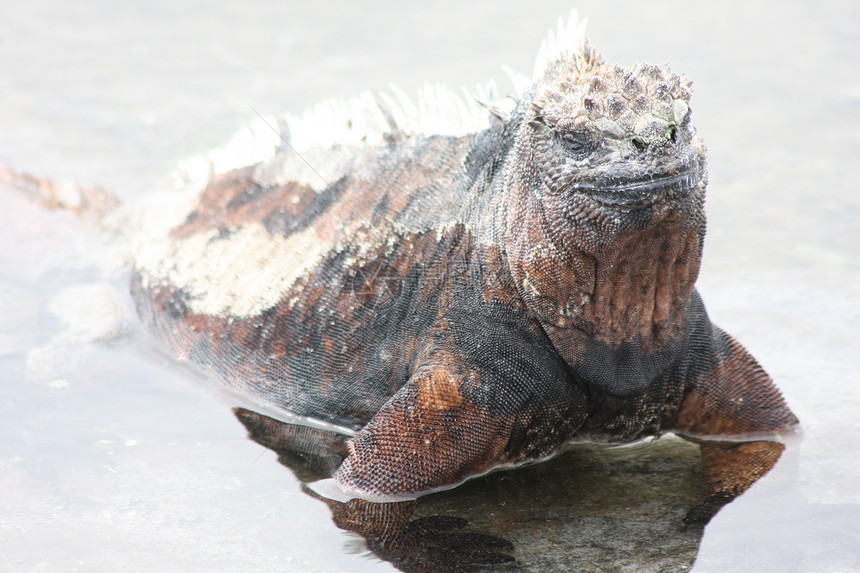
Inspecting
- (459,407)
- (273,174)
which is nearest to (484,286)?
(459,407)

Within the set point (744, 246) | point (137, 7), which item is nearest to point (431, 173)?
point (744, 246)

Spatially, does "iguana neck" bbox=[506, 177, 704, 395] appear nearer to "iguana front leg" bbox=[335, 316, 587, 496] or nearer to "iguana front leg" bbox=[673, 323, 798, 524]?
"iguana front leg" bbox=[335, 316, 587, 496]

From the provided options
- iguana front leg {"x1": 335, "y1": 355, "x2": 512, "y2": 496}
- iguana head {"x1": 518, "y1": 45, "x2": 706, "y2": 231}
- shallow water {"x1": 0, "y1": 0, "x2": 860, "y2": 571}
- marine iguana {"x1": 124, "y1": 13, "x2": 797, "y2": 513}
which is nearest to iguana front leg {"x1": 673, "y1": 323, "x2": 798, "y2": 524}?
marine iguana {"x1": 124, "y1": 13, "x2": 797, "y2": 513}

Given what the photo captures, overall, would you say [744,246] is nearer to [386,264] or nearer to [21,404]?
[386,264]

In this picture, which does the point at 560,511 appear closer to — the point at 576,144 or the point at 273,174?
the point at 576,144

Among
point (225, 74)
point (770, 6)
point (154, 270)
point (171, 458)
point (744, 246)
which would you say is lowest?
point (171, 458)

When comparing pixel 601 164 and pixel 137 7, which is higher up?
pixel 137 7

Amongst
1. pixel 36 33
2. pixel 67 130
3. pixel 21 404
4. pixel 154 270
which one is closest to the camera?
pixel 21 404

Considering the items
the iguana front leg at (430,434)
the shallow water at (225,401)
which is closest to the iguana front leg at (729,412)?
the shallow water at (225,401)
